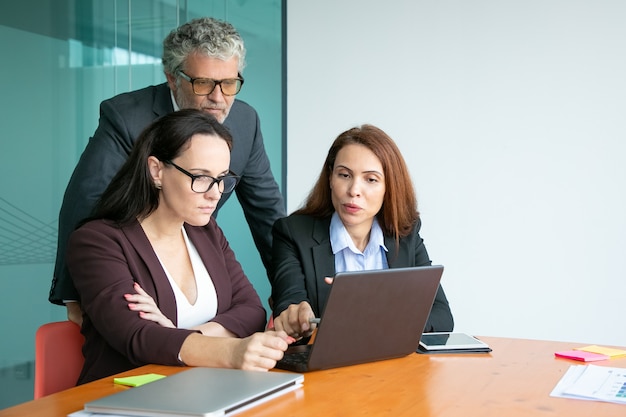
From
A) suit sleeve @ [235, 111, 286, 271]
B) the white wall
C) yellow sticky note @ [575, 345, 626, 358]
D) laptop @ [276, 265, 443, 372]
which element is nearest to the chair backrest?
laptop @ [276, 265, 443, 372]

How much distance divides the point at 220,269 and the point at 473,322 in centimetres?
290

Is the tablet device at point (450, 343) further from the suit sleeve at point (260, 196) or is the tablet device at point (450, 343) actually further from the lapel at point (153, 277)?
the suit sleeve at point (260, 196)

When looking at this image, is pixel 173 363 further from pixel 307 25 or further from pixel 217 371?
pixel 307 25

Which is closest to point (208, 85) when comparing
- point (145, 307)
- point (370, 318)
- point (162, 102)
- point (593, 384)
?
point (162, 102)

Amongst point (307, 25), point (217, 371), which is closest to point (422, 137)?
point (307, 25)

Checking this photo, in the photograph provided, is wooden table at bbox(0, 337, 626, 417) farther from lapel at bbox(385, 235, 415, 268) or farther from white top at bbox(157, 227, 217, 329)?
lapel at bbox(385, 235, 415, 268)

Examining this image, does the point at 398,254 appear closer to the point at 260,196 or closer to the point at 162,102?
the point at 260,196

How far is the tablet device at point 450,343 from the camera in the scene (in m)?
2.09

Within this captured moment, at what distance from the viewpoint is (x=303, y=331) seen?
2098 millimetres

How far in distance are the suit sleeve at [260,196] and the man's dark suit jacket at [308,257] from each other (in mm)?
562

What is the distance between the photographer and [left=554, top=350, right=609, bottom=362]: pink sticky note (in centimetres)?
201

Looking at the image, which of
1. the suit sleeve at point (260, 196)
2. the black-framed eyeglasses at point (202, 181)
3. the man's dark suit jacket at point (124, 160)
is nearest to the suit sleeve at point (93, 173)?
the man's dark suit jacket at point (124, 160)

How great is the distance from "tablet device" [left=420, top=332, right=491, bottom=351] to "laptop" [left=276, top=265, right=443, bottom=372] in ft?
0.28

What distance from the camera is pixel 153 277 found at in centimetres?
217
